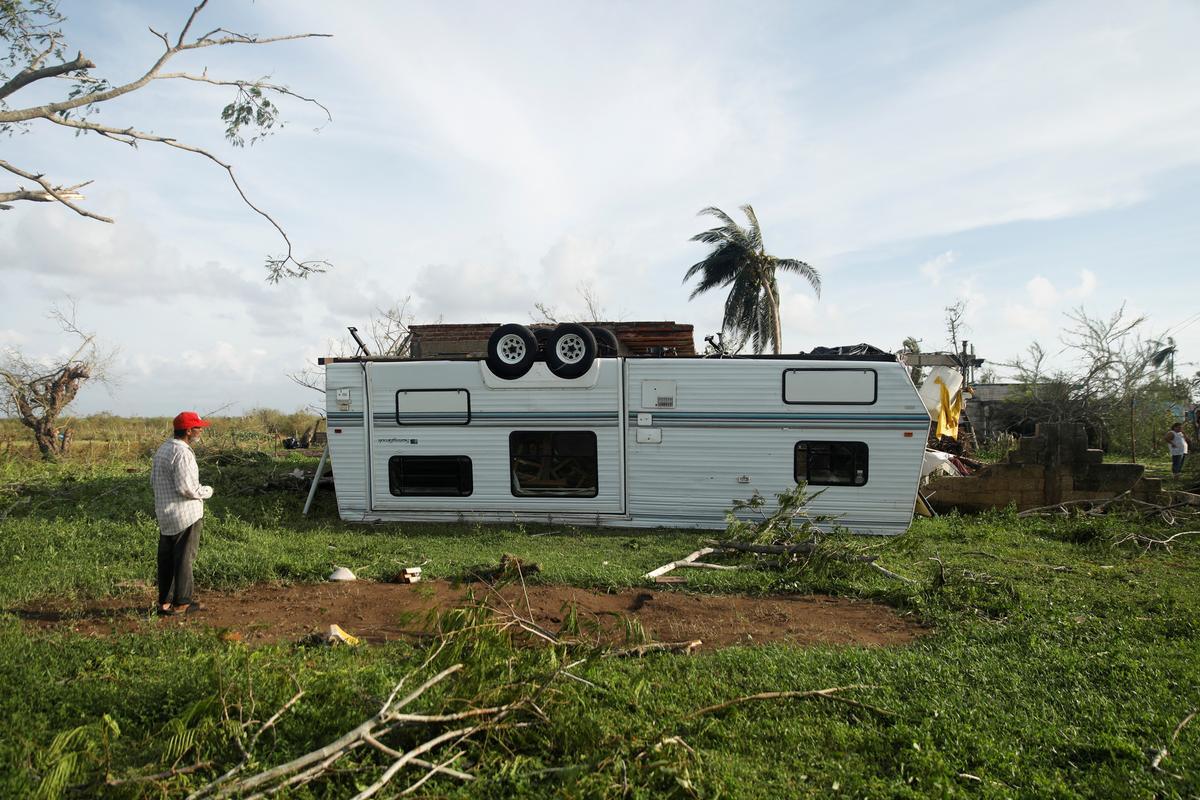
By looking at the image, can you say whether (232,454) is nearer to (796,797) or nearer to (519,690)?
(519,690)

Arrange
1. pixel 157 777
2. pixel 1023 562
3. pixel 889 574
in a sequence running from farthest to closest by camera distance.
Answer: pixel 1023 562 → pixel 889 574 → pixel 157 777

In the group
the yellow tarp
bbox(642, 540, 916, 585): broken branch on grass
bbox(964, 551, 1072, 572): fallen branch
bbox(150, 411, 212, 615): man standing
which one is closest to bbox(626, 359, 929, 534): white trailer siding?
bbox(964, 551, 1072, 572): fallen branch

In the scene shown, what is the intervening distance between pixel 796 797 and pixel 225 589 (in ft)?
18.8

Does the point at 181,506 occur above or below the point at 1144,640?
above

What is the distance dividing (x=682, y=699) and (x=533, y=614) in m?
2.00

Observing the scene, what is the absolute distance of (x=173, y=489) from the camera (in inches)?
255

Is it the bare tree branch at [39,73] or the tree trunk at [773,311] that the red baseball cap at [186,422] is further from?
the tree trunk at [773,311]

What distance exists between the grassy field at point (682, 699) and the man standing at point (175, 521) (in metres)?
0.52

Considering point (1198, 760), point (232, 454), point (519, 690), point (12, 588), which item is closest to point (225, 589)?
point (12, 588)

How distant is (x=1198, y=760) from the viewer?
159 inches

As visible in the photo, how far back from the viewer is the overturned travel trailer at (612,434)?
10188 mm

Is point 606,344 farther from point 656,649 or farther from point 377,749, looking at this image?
point 377,749

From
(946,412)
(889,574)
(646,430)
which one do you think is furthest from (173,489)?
(946,412)

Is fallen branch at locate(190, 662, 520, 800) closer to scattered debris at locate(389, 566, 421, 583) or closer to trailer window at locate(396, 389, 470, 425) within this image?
scattered debris at locate(389, 566, 421, 583)
